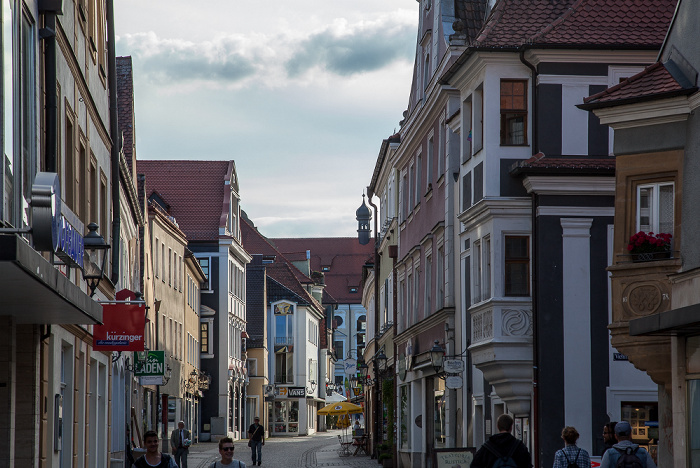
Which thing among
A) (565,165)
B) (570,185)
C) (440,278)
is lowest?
(440,278)

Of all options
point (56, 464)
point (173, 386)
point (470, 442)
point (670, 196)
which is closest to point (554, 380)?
point (470, 442)

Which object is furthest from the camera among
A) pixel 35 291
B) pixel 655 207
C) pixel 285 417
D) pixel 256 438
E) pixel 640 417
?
pixel 285 417

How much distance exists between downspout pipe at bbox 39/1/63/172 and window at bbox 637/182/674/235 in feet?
26.2

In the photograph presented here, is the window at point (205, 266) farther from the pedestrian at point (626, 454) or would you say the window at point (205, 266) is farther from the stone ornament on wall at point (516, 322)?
the pedestrian at point (626, 454)

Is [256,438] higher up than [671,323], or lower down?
lower down

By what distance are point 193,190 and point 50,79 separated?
51697 mm

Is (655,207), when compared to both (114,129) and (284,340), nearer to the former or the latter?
(114,129)

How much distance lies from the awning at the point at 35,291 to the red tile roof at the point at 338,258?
121113 mm

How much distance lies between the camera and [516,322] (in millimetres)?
21594

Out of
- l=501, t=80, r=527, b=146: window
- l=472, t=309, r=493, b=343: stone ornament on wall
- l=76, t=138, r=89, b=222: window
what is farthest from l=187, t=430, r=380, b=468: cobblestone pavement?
l=76, t=138, r=89, b=222: window

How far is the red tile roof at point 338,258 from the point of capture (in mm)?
136375

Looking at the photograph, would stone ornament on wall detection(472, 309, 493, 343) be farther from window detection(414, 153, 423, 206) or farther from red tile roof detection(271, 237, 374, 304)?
red tile roof detection(271, 237, 374, 304)

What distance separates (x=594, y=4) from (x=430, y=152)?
795cm

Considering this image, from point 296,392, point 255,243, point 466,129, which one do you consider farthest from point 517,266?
point 255,243
